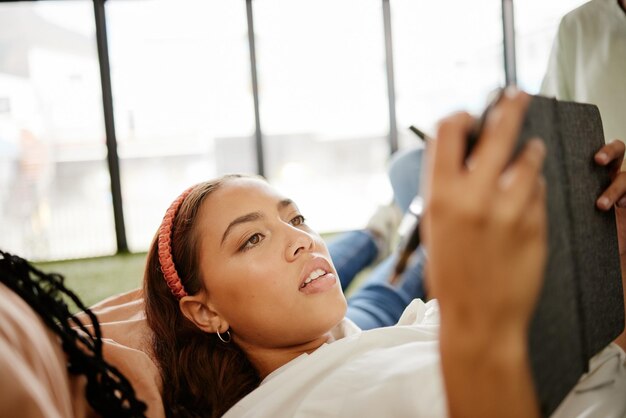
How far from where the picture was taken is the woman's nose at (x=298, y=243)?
101 cm

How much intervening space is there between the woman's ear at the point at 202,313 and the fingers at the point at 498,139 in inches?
31.8

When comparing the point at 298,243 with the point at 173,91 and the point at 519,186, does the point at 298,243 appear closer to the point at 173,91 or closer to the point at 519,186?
the point at 519,186

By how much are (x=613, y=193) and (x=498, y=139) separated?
0.46 m

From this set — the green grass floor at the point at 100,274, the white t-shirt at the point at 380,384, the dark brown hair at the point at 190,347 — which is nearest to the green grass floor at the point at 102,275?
the green grass floor at the point at 100,274

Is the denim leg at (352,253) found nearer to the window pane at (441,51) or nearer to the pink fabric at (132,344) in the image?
the pink fabric at (132,344)

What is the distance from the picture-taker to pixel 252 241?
41.1 inches

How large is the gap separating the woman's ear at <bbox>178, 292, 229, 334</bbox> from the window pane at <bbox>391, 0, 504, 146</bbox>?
3732 mm

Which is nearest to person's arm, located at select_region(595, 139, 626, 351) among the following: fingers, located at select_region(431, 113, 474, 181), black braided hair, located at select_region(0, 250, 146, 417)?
fingers, located at select_region(431, 113, 474, 181)

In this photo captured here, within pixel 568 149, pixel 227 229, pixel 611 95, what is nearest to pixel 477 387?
pixel 568 149

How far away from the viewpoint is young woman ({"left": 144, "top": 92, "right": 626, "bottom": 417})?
1.24ft

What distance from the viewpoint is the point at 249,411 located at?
85 cm

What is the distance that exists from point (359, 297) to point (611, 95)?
37.5 inches

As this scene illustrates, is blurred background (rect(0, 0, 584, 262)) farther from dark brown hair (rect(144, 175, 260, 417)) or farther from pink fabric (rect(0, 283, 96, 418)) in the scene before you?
pink fabric (rect(0, 283, 96, 418))

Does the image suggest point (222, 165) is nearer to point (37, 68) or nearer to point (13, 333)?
point (37, 68)
